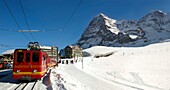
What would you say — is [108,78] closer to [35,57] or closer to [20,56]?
[35,57]

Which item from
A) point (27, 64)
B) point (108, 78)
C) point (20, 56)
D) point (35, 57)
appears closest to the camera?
point (27, 64)

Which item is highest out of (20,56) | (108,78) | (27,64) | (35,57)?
(20,56)

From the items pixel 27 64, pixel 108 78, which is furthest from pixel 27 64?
pixel 108 78

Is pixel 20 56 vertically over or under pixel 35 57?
over

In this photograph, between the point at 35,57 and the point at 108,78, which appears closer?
the point at 35,57

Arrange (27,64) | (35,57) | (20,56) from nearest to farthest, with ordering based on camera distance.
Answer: (27,64) < (20,56) < (35,57)

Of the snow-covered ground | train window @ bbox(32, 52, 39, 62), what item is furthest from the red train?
the snow-covered ground

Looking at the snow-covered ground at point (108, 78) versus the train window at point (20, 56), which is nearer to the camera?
the snow-covered ground at point (108, 78)

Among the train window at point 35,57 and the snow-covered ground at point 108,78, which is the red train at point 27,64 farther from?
the snow-covered ground at point 108,78

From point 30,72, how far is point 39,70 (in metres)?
0.70

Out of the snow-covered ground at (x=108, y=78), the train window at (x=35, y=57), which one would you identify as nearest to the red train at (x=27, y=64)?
the train window at (x=35, y=57)

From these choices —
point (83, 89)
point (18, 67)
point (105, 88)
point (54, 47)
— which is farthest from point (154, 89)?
point (54, 47)

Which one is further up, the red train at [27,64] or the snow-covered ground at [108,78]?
the red train at [27,64]

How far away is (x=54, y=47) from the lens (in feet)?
157
